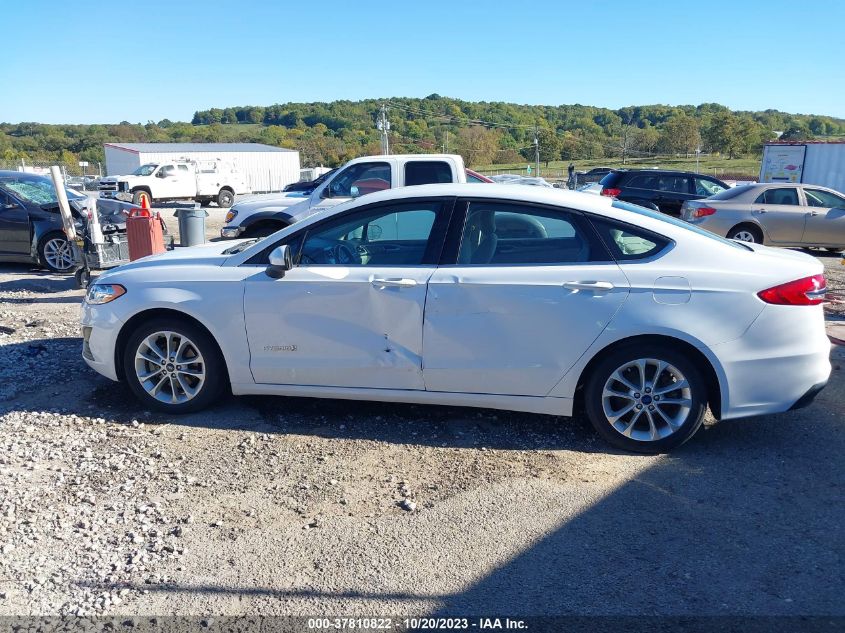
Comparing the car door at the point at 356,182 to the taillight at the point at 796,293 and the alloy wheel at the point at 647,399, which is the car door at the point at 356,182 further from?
the taillight at the point at 796,293

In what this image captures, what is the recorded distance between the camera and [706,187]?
18.3 meters

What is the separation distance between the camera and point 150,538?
12.1 ft

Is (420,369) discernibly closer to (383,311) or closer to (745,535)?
(383,311)

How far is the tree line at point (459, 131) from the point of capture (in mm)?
56906

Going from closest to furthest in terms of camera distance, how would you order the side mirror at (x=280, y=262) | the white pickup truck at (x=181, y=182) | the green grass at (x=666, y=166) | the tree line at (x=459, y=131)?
the side mirror at (x=280, y=262), the white pickup truck at (x=181, y=182), the green grass at (x=666, y=166), the tree line at (x=459, y=131)

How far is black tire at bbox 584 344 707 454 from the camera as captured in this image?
180 inches

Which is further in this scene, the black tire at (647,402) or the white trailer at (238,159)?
the white trailer at (238,159)

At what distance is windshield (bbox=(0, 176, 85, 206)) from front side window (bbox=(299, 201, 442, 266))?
846 centimetres

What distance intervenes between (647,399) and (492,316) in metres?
1.09

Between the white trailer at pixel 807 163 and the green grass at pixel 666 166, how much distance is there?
30.6ft

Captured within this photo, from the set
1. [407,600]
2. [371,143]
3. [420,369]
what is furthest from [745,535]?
[371,143]

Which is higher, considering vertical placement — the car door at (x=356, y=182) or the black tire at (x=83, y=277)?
the car door at (x=356, y=182)

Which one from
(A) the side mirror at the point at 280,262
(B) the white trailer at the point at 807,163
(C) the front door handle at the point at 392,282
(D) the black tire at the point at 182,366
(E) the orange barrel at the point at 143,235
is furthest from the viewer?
(B) the white trailer at the point at 807,163

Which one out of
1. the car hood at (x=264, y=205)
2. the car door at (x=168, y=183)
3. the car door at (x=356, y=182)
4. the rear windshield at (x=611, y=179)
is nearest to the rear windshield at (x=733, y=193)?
the rear windshield at (x=611, y=179)
